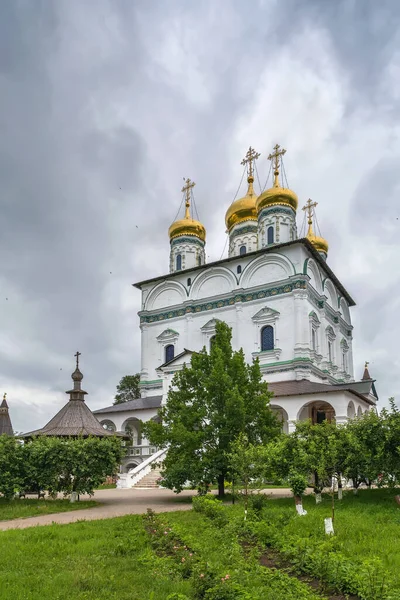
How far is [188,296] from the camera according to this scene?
32.5 meters

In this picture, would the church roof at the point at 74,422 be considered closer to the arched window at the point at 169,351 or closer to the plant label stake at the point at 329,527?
the plant label stake at the point at 329,527

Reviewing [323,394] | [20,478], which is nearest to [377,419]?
[20,478]

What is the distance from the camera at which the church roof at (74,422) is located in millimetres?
18016

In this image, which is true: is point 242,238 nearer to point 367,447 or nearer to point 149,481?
point 149,481

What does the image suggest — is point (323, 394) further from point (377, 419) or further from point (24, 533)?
point (24, 533)

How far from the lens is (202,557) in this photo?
6617 millimetres

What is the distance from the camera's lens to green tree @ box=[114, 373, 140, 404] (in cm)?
4022

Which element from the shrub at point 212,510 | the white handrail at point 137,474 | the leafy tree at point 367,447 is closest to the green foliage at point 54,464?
the shrub at point 212,510

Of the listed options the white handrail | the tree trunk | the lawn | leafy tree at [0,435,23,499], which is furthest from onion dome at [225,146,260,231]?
Answer: the lawn

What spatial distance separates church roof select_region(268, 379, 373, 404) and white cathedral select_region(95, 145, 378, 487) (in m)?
0.06

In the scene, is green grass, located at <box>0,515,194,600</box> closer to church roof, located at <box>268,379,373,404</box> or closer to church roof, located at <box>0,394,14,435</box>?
church roof, located at <box>268,379,373,404</box>

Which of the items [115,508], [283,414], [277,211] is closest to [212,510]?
[115,508]

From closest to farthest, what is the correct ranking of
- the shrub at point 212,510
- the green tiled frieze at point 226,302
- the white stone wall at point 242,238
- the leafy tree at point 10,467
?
the shrub at point 212,510 < the leafy tree at point 10,467 < the green tiled frieze at point 226,302 < the white stone wall at point 242,238

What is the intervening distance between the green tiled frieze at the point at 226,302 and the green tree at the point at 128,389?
8103 mm
